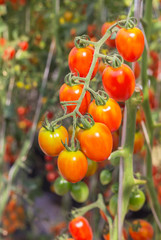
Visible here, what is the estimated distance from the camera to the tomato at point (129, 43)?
1.51 ft

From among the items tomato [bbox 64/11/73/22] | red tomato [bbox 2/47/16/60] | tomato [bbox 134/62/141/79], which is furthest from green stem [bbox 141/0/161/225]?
tomato [bbox 64/11/73/22]

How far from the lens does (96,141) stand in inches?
17.2

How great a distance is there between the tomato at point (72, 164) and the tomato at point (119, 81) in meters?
0.10

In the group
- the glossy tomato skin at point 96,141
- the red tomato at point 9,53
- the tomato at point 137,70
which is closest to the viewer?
the glossy tomato skin at point 96,141

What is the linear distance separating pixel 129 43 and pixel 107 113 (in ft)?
0.36

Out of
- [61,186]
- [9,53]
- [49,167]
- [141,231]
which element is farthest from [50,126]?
[49,167]

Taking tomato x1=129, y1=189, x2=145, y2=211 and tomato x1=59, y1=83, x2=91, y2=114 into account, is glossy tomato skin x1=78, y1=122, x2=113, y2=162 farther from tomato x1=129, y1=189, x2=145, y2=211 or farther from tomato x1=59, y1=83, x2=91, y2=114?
tomato x1=129, y1=189, x2=145, y2=211

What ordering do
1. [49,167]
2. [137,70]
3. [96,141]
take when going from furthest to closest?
1. [49,167]
2. [137,70]
3. [96,141]

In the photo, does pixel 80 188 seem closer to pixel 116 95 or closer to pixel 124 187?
pixel 124 187

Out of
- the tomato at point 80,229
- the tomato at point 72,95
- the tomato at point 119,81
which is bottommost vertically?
the tomato at point 80,229

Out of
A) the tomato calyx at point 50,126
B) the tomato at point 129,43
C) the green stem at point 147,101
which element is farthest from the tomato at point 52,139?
the green stem at point 147,101

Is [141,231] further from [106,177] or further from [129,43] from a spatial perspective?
[129,43]

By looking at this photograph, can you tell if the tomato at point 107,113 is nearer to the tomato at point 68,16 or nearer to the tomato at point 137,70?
the tomato at point 137,70

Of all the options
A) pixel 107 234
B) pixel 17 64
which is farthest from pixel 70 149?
pixel 17 64
